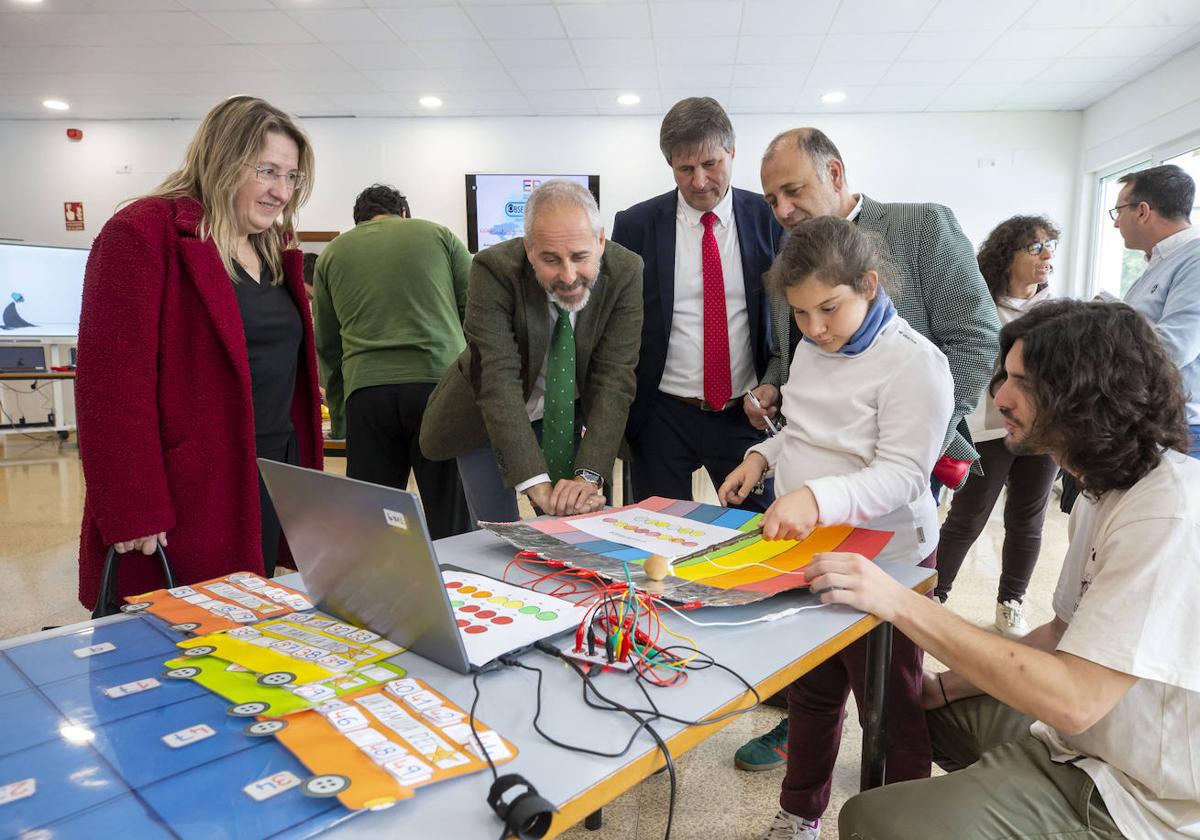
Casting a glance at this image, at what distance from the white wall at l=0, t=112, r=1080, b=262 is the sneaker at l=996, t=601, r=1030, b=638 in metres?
4.49

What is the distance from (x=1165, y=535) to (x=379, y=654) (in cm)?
88

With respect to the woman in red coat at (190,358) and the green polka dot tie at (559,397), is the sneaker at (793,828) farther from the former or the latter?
the woman in red coat at (190,358)

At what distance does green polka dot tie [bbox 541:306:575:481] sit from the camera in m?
1.70

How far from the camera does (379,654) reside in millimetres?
873

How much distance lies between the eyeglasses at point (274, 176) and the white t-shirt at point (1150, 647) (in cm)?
146

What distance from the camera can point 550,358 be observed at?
1.71 metres

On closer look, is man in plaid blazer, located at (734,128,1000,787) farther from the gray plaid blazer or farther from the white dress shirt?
the white dress shirt

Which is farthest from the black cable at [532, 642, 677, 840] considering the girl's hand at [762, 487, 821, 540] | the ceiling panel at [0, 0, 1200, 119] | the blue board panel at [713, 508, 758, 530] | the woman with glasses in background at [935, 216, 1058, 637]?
the ceiling panel at [0, 0, 1200, 119]

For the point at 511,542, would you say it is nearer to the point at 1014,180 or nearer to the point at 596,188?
the point at 596,188

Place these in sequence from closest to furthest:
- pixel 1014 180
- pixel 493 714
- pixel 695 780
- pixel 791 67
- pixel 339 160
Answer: pixel 493 714 → pixel 695 780 → pixel 791 67 → pixel 1014 180 → pixel 339 160

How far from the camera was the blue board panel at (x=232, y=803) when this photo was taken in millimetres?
577

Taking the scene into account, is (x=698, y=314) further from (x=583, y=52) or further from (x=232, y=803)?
(x=583, y=52)

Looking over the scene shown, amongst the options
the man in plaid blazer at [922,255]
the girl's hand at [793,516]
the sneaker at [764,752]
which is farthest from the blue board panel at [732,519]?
the sneaker at [764,752]

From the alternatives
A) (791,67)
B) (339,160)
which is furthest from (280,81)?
(791,67)
